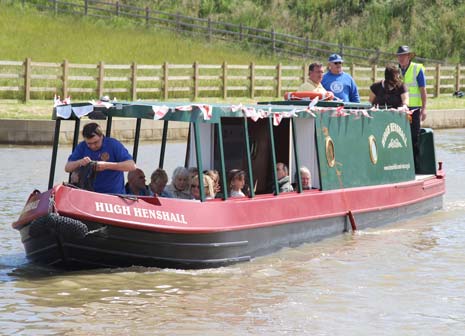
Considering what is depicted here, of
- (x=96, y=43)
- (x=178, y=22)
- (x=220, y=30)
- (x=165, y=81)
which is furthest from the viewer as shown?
(x=178, y=22)

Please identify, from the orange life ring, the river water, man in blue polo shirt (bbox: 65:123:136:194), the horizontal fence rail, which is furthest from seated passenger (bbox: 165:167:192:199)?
the horizontal fence rail

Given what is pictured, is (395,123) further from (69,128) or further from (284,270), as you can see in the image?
(69,128)

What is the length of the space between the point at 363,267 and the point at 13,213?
526cm

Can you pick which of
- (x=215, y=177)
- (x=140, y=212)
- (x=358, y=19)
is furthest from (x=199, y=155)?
(x=358, y=19)

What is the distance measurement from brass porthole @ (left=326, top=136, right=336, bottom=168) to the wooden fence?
16.7 m

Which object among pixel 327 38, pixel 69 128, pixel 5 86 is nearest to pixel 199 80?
pixel 5 86

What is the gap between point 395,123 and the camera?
1667 cm

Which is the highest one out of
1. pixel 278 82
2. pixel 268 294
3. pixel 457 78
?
pixel 457 78

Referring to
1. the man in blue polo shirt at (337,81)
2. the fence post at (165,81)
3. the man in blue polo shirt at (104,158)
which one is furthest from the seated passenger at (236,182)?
the fence post at (165,81)

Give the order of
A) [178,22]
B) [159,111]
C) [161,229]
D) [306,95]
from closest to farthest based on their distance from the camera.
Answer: [161,229], [159,111], [306,95], [178,22]

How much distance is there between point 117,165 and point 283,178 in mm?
2457

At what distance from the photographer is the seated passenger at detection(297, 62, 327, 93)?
53.0ft

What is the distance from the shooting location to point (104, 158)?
1239cm

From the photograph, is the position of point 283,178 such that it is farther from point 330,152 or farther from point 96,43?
point 96,43
